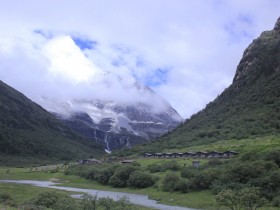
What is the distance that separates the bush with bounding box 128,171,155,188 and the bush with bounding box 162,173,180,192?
1045 centimetres

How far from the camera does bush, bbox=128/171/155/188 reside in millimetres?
162000

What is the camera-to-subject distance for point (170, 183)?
5753 inches

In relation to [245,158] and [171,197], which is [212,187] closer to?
[171,197]

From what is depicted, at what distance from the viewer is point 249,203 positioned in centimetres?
8369

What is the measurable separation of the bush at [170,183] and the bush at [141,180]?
34.3 ft

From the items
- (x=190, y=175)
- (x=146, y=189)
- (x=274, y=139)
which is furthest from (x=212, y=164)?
(x=274, y=139)

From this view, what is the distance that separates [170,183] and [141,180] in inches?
747

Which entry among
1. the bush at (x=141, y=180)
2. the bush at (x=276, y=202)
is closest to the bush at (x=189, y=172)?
the bush at (x=141, y=180)

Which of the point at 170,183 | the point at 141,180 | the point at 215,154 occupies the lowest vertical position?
the point at 170,183

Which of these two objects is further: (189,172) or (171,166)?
(171,166)

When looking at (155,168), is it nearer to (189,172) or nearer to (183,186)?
(189,172)

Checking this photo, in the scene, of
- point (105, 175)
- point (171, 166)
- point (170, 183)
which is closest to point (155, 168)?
point (171, 166)

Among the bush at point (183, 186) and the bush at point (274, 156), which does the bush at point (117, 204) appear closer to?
the bush at point (183, 186)

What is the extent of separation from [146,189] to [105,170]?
136 ft
